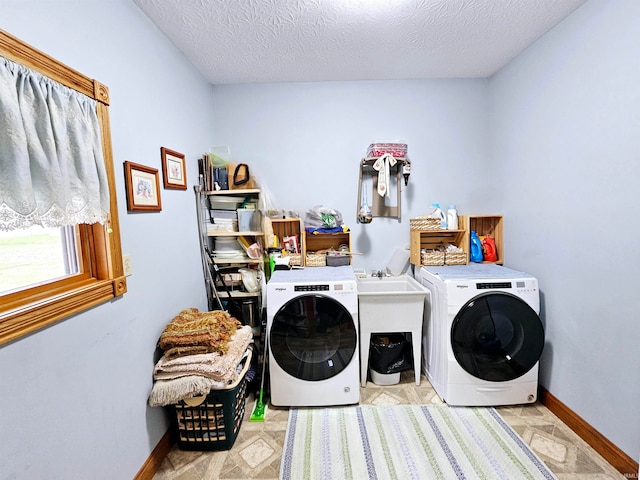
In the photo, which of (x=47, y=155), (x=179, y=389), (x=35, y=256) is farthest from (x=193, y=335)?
(x=47, y=155)

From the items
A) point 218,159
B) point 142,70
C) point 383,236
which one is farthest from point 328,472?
point 142,70

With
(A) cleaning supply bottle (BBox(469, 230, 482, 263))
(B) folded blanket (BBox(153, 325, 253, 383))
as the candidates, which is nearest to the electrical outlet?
(B) folded blanket (BBox(153, 325, 253, 383))

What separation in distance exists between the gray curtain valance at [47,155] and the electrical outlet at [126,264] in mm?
264

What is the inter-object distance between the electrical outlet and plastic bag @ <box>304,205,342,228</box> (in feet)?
4.58

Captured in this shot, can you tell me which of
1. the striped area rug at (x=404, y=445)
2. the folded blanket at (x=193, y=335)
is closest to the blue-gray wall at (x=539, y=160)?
the striped area rug at (x=404, y=445)

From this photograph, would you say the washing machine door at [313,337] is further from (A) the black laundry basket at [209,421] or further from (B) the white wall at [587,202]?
(B) the white wall at [587,202]

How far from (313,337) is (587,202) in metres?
1.86

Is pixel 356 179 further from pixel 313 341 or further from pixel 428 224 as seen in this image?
pixel 313 341

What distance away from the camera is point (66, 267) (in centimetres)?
119

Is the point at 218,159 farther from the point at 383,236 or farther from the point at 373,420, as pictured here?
the point at 373,420

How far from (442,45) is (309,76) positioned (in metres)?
1.05

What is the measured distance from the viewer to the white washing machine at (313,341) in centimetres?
189

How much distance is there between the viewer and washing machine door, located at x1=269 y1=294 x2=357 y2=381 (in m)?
1.89

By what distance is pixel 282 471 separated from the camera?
1.52m
